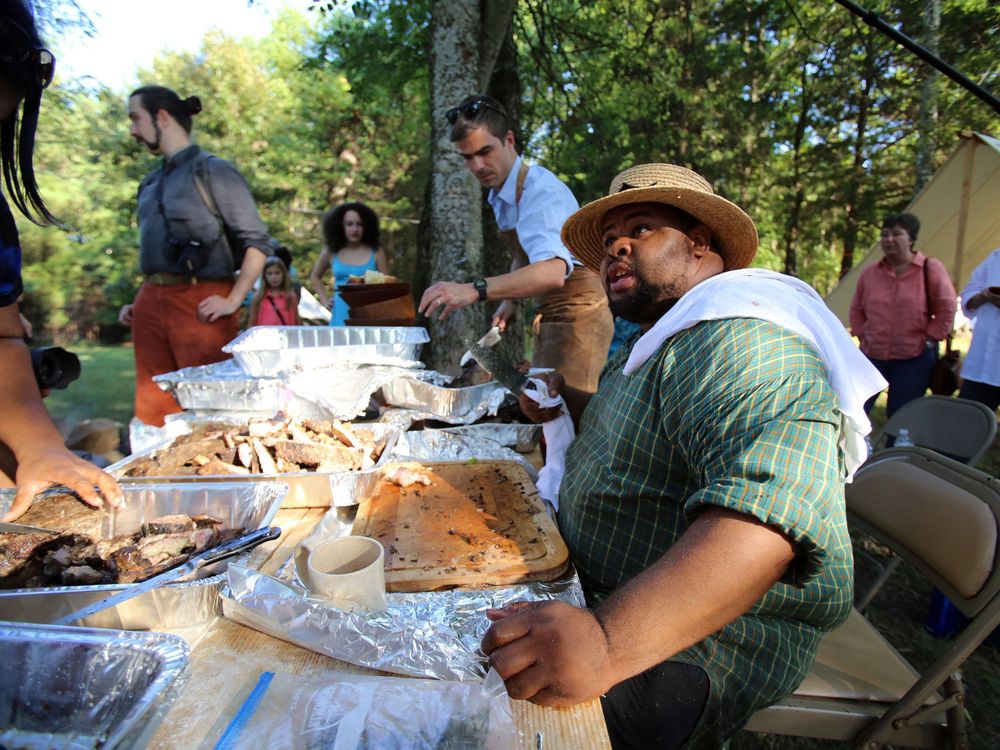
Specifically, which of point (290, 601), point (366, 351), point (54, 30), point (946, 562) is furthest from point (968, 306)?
point (54, 30)

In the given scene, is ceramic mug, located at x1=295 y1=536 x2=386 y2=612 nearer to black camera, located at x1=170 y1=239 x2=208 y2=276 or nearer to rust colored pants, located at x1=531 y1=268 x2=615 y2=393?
rust colored pants, located at x1=531 y1=268 x2=615 y2=393

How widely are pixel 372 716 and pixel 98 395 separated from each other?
1158 cm

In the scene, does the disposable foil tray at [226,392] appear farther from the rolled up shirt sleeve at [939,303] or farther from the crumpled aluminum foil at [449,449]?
the rolled up shirt sleeve at [939,303]

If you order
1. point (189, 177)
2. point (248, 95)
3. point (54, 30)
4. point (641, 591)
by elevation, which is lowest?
point (641, 591)

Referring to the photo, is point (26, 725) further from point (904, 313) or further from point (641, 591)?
point (904, 313)

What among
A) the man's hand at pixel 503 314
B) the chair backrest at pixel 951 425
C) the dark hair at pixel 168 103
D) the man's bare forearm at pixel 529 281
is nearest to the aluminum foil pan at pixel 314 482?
the man's bare forearm at pixel 529 281

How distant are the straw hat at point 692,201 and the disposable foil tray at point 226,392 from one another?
168 cm

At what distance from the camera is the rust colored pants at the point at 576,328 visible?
318 centimetres

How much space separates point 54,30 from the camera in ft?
11.3

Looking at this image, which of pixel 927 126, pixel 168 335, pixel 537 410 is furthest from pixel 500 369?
pixel 927 126

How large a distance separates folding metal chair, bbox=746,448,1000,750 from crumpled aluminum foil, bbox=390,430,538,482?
3.60 ft

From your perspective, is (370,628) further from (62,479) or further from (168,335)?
(168,335)

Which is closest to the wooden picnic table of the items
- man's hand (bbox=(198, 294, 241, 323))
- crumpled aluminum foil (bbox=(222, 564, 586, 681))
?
crumpled aluminum foil (bbox=(222, 564, 586, 681))

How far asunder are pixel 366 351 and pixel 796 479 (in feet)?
8.19
